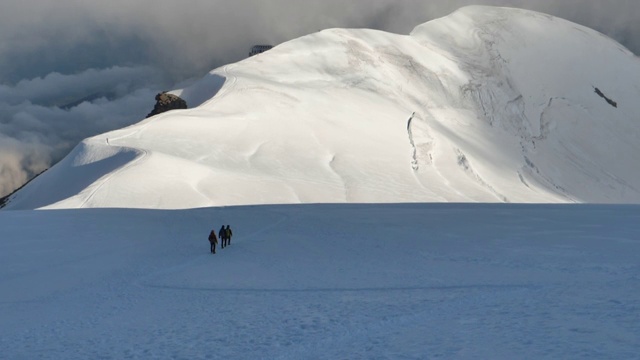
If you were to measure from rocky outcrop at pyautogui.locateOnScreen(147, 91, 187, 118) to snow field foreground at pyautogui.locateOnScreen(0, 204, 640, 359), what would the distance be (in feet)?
207

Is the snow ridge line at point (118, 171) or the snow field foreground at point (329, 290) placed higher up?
the snow ridge line at point (118, 171)

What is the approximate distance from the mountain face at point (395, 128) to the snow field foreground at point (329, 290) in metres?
21.2

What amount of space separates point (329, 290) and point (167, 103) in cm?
7830

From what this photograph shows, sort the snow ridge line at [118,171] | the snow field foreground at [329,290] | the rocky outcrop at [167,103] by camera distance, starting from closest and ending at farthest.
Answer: the snow field foreground at [329,290] → the snow ridge line at [118,171] → the rocky outcrop at [167,103]

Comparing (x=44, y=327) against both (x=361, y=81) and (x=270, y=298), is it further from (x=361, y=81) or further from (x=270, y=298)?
(x=361, y=81)

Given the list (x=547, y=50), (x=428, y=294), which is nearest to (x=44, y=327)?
(x=428, y=294)

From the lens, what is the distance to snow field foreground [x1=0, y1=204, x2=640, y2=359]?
404 inches

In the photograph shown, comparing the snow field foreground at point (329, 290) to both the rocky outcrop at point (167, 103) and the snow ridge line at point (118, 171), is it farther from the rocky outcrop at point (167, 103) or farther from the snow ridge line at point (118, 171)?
the rocky outcrop at point (167, 103)

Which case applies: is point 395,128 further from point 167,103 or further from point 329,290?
point 329,290

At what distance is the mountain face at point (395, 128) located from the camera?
50094 mm

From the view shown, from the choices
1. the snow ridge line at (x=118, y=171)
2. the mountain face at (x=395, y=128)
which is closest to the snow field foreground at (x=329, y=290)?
the snow ridge line at (x=118, y=171)

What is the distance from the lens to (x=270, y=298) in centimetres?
1375

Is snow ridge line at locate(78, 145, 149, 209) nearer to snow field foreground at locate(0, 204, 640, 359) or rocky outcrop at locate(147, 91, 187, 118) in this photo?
snow field foreground at locate(0, 204, 640, 359)

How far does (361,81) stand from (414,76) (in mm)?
10209
